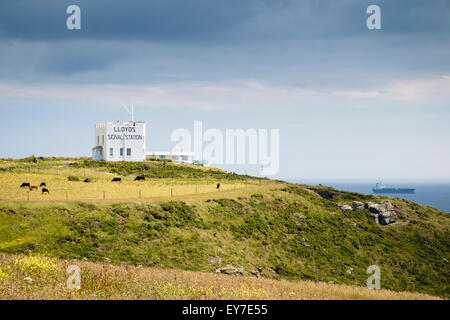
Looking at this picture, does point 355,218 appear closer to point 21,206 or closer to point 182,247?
point 182,247

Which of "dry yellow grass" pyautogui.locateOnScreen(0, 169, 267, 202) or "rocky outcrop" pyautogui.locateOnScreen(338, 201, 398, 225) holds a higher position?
"dry yellow grass" pyautogui.locateOnScreen(0, 169, 267, 202)

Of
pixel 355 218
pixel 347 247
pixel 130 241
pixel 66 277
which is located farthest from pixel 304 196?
pixel 66 277

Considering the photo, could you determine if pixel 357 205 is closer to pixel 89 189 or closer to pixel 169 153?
pixel 89 189

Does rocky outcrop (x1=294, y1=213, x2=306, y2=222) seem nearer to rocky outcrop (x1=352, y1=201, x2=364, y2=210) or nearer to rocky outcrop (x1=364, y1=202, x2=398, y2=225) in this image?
rocky outcrop (x1=352, y1=201, x2=364, y2=210)

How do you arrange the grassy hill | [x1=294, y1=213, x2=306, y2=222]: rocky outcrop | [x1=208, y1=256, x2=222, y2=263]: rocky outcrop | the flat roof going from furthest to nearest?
1. the flat roof
2. [x1=294, y1=213, x2=306, y2=222]: rocky outcrop
3. [x1=208, y1=256, x2=222, y2=263]: rocky outcrop
4. the grassy hill

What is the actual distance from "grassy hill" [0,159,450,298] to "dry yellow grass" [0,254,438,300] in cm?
1730

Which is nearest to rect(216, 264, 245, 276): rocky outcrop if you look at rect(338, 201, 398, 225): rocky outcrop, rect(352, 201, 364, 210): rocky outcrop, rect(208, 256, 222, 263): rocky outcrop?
rect(208, 256, 222, 263): rocky outcrop

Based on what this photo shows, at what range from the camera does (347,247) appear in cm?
5784

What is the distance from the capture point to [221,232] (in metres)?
48.7

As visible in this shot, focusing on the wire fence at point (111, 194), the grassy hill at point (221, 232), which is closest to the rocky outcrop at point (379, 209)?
the grassy hill at point (221, 232)

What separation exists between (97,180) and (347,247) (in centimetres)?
4231

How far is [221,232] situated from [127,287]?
34558 millimetres

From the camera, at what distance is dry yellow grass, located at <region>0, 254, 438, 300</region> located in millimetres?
13336

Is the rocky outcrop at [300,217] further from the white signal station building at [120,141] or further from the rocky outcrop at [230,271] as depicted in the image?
the white signal station building at [120,141]
